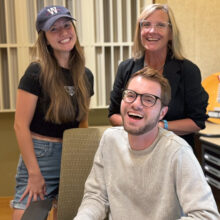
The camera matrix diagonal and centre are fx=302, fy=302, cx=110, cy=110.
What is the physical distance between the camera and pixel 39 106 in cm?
162

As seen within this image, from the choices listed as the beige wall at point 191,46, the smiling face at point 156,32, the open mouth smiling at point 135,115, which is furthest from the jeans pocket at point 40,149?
the beige wall at point 191,46

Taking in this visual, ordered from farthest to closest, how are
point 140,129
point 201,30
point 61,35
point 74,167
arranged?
point 201,30 → point 61,35 → point 74,167 → point 140,129

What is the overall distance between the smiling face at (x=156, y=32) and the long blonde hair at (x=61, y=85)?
392 mm

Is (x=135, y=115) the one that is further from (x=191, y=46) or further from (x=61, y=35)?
(x=191, y=46)

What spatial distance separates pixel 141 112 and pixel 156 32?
616mm

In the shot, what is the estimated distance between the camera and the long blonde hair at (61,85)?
1.59 metres

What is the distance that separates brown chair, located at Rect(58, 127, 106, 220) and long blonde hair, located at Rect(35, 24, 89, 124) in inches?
6.0

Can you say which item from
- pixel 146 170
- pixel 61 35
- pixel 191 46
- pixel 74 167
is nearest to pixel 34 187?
pixel 74 167

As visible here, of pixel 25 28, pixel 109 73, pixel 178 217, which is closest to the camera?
pixel 178 217

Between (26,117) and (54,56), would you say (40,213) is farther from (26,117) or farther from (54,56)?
(54,56)

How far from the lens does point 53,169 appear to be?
1670 mm

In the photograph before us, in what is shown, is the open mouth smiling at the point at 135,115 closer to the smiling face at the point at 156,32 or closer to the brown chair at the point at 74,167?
the brown chair at the point at 74,167

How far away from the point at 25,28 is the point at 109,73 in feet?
2.71

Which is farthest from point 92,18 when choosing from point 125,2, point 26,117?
point 26,117
